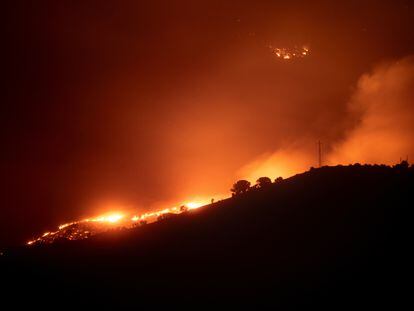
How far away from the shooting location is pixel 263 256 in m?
27.7

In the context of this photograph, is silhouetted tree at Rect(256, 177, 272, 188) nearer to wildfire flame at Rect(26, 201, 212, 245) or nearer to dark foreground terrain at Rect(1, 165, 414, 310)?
dark foreground terrain at Rect(1, 165, 414, 310)

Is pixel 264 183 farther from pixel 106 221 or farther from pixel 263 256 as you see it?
pixel 106 221

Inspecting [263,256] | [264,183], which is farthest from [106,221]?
[263,256]

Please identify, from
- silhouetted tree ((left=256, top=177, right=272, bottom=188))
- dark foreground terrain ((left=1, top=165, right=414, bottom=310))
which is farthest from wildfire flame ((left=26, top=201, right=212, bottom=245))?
dark foreground terrain ((left=1, top=165, right=414, bottom=310))

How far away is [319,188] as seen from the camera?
1382 inches

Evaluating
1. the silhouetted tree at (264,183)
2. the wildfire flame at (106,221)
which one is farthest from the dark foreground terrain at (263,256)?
the wildfire flame at (106,221)

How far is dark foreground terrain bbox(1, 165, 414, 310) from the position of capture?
23922 millimetres

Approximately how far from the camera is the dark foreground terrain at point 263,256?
23.9 m

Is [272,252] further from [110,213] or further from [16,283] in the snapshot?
[110,213]

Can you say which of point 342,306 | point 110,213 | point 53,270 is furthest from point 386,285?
point 110,213

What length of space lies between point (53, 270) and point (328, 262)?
61.4 ft

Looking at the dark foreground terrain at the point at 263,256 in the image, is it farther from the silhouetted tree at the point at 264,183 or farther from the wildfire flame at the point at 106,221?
the wildfire flame at the point at 106,221

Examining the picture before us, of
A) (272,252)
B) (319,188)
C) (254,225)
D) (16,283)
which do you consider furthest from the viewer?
(319,188)

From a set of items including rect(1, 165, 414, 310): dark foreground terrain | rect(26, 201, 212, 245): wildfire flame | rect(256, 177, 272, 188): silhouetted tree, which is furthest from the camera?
rect(26, 201, 212, 245): wildfire flame
